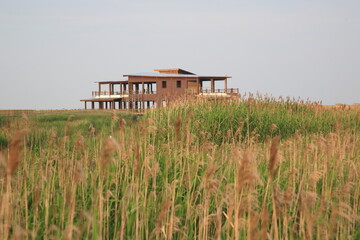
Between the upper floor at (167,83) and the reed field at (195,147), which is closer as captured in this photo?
the reed field at (195,147)

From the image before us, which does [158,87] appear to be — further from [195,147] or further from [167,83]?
[195,147]

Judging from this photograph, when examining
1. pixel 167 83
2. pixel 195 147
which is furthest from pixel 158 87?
pixel 195 147

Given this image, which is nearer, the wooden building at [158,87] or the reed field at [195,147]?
the reed field at [195,147]

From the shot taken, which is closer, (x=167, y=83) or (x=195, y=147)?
(x=195, y=147)

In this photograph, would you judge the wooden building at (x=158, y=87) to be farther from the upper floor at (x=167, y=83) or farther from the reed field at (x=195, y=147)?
the reed field at (x=195, y=147)

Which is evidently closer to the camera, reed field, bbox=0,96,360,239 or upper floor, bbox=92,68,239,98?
reed field, bbox=0,96,360,239

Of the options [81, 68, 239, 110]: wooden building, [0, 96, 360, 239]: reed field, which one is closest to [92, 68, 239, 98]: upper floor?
[81, 68, 239, 110]: wooden building

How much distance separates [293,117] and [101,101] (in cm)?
3817

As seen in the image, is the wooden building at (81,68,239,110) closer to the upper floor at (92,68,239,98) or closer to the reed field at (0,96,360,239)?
the upper floor at (92,68,239,98)

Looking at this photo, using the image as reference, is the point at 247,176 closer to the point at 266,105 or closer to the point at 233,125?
the point at 233,125

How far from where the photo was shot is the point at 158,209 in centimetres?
425

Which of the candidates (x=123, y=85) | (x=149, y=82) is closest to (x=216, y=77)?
(x=149, y=82)

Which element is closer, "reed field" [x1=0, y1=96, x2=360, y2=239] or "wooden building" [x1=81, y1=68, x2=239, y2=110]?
"reed field" [x1=0, y1=96, x2=360, y2=239]

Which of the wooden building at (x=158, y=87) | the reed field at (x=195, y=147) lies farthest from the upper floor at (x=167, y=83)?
the reed field at (x=195, y=147)
